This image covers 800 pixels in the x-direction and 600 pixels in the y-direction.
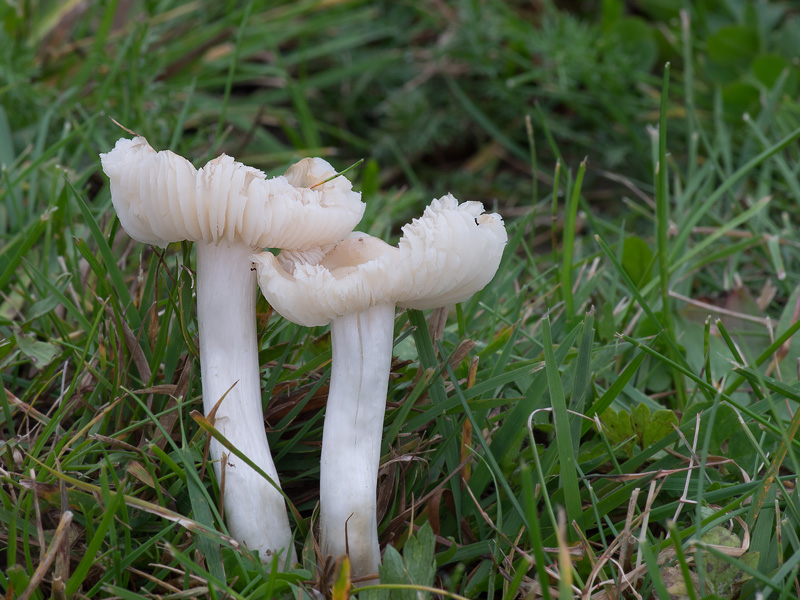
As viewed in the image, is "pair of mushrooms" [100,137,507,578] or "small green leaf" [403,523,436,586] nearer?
"pair of mushrooms" [100,137,507,578]

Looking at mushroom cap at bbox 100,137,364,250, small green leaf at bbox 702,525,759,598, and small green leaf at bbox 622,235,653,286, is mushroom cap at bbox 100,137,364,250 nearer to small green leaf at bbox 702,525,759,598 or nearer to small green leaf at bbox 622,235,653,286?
small green leaf at bbox 702,525,759,598

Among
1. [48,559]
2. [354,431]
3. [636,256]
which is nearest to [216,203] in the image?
[354,431]

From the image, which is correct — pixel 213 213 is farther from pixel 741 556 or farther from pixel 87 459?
pixel 741 556

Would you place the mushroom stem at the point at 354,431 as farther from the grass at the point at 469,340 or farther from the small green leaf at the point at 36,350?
the small green leaf at the point at 36,350

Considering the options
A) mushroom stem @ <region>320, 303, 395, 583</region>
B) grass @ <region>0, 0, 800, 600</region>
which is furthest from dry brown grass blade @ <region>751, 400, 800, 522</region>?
mushroom stem @ <region>320, 303, 395, 583</region>

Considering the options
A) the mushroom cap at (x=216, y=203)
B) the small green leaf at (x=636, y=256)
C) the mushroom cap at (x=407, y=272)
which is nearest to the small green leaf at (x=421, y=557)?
the mushroom cap at (x=407, y=272)

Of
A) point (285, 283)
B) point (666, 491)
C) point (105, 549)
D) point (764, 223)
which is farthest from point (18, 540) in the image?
point (764, 223)
